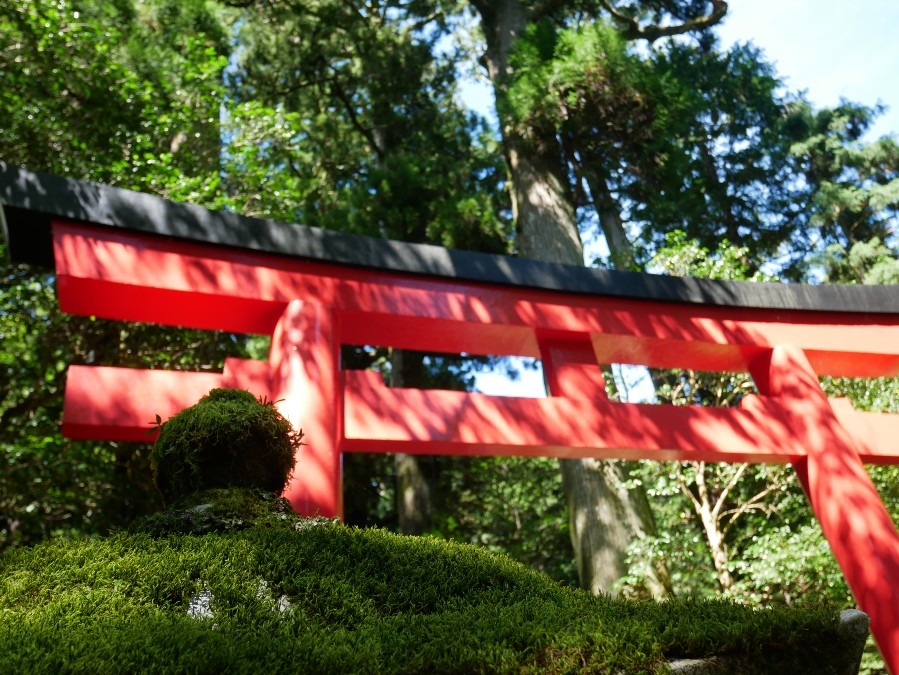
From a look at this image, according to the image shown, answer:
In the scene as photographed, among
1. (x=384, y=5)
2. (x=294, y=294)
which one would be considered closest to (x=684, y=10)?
(x=384, y=5)

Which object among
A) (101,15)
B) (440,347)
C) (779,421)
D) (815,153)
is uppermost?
(815,153)

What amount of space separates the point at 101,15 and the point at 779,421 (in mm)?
9871

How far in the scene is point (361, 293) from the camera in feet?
16.0

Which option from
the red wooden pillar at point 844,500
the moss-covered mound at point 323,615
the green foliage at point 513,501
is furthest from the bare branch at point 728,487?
the moss-covered mound at point 323,615

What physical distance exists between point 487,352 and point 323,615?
3431 mm

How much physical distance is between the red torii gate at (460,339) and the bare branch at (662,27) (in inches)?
239

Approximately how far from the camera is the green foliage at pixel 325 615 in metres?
1.84

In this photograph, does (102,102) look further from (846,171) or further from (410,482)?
(846,171)

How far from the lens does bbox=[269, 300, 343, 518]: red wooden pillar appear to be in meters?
3.96

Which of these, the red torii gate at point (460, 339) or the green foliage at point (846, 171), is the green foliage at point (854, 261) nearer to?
the green foliage at point (846, 171)

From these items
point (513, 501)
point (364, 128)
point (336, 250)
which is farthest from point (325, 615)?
point (364, 128)

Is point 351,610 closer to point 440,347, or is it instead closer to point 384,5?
point 440,347

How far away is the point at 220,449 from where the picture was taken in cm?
305

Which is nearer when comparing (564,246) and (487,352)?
(487,352)
